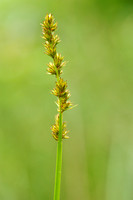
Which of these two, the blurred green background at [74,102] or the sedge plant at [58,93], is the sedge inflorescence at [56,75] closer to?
the sedge plant at [58,93]

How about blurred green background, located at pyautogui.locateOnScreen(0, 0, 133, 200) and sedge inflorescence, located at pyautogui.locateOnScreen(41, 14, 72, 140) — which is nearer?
sedge inflorescence, located at pyautogui.locateOnScreen(41, 14, 72, 140)

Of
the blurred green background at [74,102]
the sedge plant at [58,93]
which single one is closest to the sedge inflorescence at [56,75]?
the sedge plant at [58,93]

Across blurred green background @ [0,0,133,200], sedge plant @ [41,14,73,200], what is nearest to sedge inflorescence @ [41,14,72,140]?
sedge plant @ [41,14,73,200]

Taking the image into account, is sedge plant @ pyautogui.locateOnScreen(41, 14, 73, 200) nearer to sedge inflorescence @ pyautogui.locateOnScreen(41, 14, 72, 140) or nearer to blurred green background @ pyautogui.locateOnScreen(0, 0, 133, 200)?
sedge inflorescence @ pyautogui.locateOnScreen(41, 14, 72, 140)

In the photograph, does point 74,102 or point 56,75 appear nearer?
point 56,75

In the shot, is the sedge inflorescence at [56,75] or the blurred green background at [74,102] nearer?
the sedge inflorescence at [56,75]

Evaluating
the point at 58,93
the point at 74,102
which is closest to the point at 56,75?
the point at 58,93

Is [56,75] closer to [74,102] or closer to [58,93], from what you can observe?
[58,93]

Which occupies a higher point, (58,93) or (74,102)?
(74,102)
